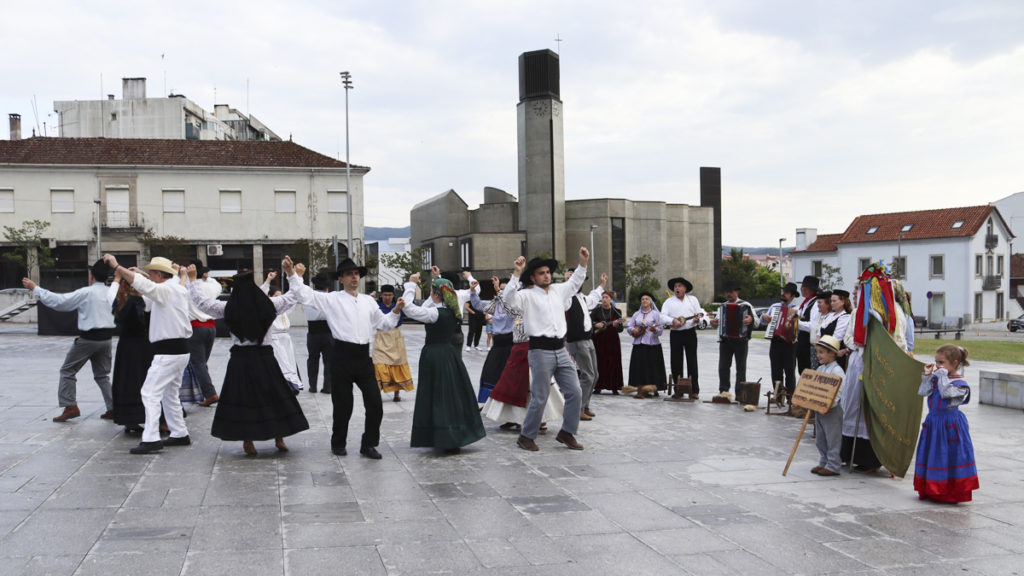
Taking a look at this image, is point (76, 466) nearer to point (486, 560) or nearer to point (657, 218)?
point (486, 560)

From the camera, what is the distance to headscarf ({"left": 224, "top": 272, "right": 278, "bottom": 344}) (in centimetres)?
734

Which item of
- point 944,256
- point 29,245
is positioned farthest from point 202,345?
point 944,256

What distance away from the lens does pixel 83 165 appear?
4381 centimetres

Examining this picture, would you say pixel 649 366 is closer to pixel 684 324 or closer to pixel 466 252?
pixel 684 324

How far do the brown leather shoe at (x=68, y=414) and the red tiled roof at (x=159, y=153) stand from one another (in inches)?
1498

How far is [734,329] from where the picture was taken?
11344mm

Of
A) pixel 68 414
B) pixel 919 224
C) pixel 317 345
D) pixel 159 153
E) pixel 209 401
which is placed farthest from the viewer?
pixel 919 224

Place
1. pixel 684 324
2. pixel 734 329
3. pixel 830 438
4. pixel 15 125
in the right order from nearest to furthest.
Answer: pixel 830 438 → pixel 734 329 → pixel 684 324 → pixel 15 125

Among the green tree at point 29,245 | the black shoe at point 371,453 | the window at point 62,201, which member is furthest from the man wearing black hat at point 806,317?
the window at point 62,201

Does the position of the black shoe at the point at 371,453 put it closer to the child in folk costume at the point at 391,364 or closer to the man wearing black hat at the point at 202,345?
the man wearing black hat at the point at 202,345

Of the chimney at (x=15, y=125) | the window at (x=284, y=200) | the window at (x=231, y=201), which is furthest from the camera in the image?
the chimney at (x=15, y=125)

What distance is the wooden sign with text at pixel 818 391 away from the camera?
680 cm

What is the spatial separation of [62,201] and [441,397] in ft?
145

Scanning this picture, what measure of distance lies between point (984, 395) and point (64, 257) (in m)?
45.9
